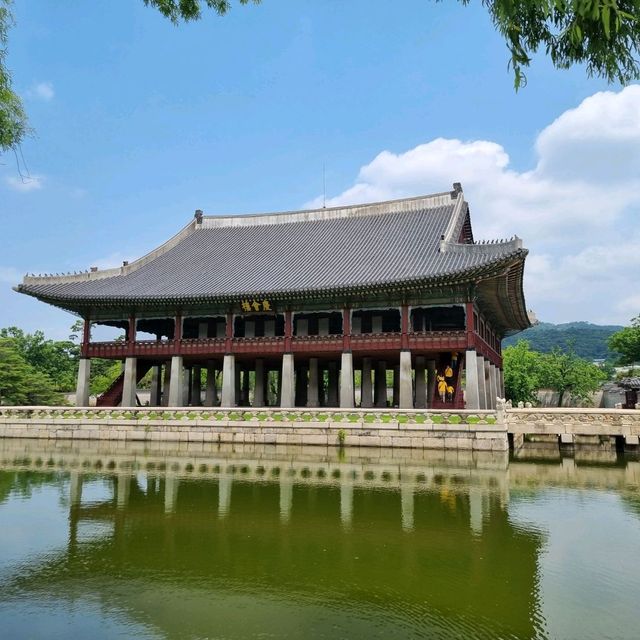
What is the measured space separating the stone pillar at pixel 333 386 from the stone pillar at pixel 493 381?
1117cm

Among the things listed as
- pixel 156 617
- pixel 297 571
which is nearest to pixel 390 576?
pixel 297 571

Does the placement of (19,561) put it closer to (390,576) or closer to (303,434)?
→ (390,576)

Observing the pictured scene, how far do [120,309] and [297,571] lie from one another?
30962 millimetres

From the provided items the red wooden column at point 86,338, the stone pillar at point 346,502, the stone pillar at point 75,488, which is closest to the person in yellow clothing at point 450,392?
the stone pillar at point 346,502

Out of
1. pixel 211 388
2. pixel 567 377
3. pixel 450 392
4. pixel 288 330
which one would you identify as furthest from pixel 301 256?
pixel 567 377

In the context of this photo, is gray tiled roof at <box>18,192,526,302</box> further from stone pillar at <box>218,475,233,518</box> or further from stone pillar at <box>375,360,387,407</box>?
stone pillar at <box>218,475,233,518</box>

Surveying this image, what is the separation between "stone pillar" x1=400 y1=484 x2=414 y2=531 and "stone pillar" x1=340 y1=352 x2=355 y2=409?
13623 mm

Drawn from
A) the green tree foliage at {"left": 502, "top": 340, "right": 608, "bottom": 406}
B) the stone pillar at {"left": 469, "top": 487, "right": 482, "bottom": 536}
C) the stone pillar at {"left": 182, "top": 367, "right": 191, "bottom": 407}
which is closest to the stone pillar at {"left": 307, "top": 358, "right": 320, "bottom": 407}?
the stone pillar at {"left": 182, "top": 367, "right": 191, "bottom": 407}

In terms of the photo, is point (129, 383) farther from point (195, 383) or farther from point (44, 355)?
point (44, 355)

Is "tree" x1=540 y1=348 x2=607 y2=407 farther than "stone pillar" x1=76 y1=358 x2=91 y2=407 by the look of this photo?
Yes

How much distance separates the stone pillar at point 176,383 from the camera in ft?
113

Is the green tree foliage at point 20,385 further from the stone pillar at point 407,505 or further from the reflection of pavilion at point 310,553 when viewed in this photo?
the stone pillar at point 407,505

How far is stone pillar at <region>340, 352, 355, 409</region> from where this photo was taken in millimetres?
30938

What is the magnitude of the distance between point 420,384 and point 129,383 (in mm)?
18948
